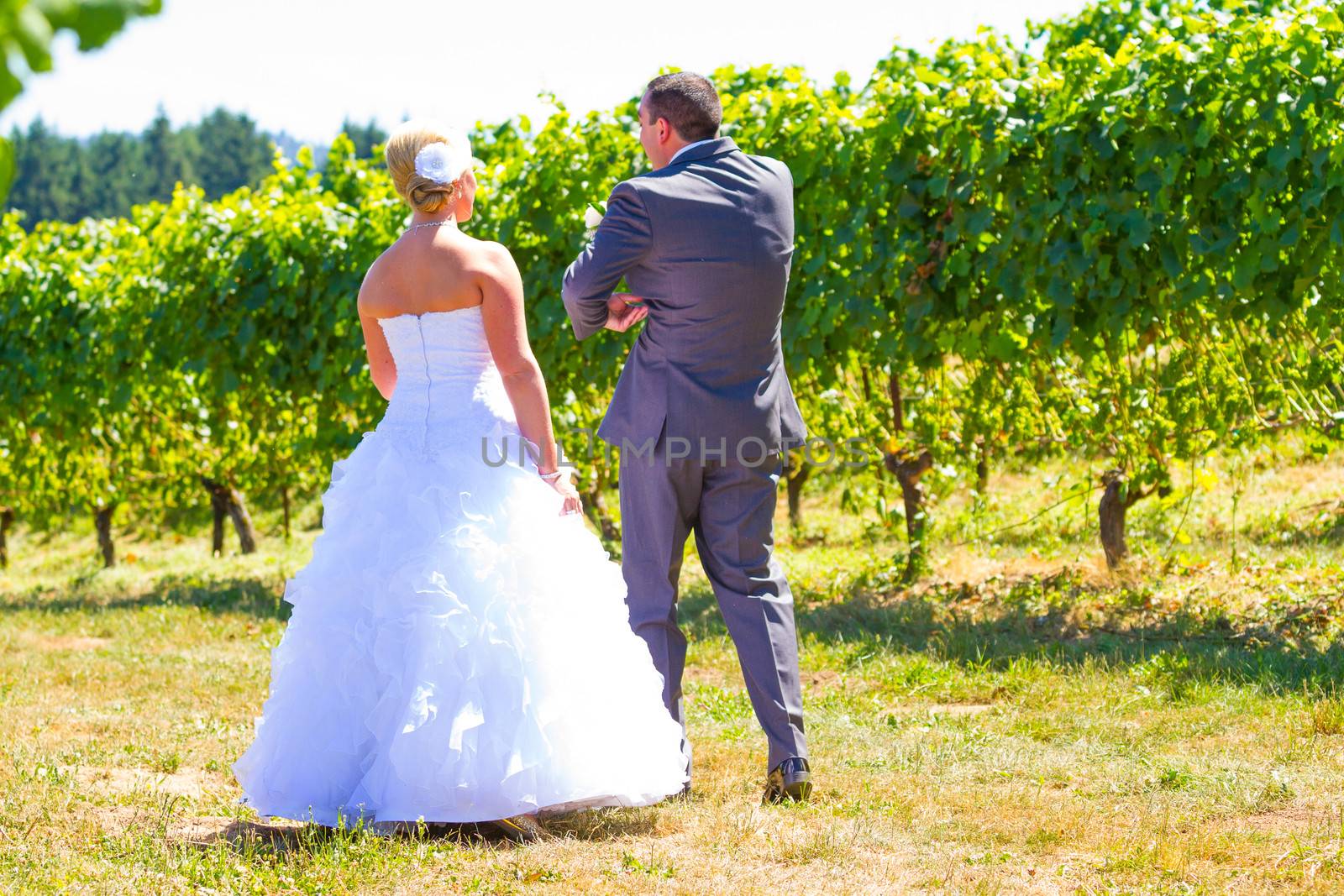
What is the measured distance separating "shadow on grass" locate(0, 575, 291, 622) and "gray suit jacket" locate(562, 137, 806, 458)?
5129mm

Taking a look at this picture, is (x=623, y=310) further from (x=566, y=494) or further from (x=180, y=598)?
(x=180, y=598)

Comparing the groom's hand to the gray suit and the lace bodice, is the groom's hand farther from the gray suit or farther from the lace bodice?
the lace bodice

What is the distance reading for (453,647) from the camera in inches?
133

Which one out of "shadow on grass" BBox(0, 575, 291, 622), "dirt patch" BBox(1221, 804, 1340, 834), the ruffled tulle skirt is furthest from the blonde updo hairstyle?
"shadow on grass" BBox(0, 575, 291, 622)

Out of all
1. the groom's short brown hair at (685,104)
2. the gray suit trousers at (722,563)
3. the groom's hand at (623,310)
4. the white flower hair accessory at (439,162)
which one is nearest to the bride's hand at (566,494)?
the gray suit trousers at (722,563)

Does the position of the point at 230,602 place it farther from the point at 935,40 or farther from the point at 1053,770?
the point at 1053,770

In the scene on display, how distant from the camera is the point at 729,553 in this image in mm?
3816

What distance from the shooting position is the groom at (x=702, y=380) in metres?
3.66

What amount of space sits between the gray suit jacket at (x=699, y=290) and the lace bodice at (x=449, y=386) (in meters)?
0.31

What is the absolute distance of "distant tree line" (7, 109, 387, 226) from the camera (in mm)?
70750

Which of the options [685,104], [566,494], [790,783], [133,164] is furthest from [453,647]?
[133,164]

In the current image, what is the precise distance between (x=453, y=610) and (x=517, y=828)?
63 centimetres

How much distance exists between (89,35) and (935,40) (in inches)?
268

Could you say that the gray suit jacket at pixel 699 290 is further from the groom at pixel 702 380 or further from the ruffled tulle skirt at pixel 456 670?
the ruffled tulle skirt at pixel 456 670
